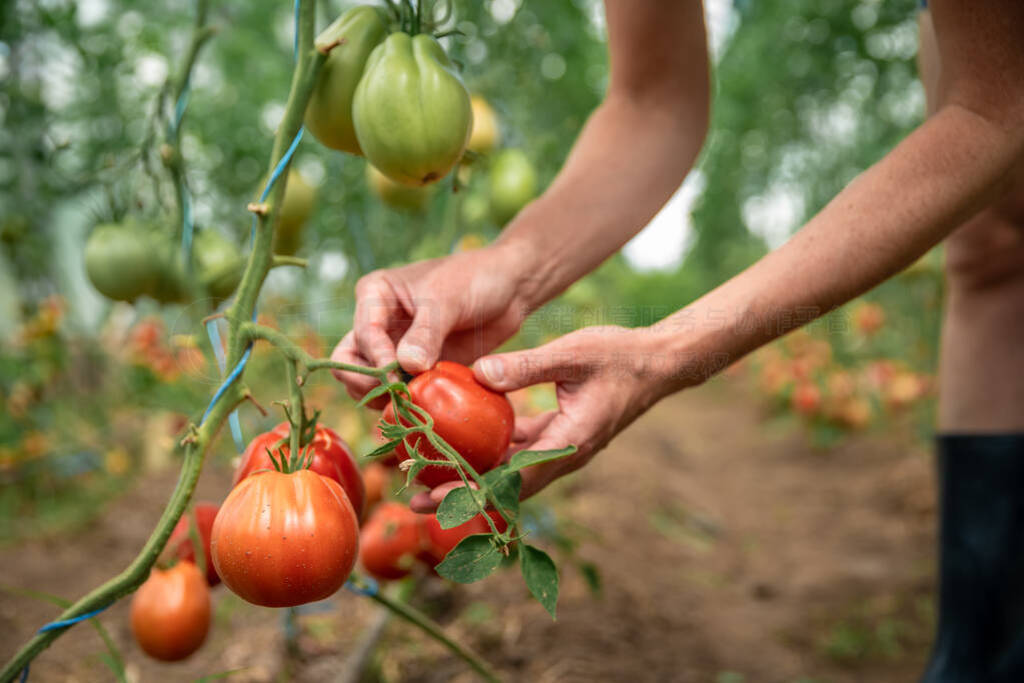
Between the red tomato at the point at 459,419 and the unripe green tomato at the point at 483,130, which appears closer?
the red tomato at the point at 459,419

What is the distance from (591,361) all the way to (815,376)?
2770 mm

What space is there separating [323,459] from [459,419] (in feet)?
0.43

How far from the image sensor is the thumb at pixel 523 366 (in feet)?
2.21

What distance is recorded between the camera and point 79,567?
162 cm

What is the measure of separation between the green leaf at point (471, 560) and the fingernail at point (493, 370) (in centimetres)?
17

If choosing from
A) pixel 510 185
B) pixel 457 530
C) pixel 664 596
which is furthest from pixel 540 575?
pixel 664 596

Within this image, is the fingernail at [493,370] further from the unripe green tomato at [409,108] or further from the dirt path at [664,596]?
the dirt path at [664,596]

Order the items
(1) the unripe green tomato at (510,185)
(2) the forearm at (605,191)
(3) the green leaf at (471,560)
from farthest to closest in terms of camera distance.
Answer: (1) the unripe green tomato at (510,185)
(2) the forearm at (605,191)
(3) the green leaf at (471,560)

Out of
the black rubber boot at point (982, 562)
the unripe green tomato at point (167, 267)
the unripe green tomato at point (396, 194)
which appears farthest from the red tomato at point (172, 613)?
the black rubber boot at point (982, 562)

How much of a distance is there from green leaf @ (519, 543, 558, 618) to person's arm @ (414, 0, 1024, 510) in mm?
150

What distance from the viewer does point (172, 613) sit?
768mm

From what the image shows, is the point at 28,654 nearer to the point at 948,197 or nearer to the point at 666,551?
the point at 948,197

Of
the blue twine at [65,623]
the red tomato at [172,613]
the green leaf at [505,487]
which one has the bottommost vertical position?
the red tomato at [172,613]

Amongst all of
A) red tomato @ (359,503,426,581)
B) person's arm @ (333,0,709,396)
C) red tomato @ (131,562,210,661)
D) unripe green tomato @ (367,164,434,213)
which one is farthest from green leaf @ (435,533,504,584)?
unripe green tomato @ (367,164,434,213)
